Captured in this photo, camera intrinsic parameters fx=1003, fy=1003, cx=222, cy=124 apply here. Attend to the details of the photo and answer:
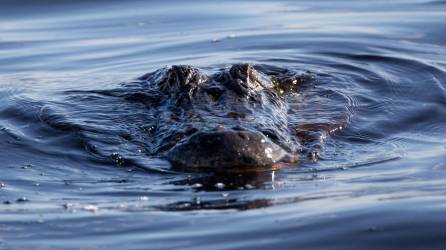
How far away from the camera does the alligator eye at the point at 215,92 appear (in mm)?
8695

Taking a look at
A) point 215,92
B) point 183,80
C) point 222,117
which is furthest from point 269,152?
point 183,80

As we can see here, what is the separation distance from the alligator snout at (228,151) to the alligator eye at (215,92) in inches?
50.3

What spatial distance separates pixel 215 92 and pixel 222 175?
181cm

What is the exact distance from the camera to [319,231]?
5543 millimetres

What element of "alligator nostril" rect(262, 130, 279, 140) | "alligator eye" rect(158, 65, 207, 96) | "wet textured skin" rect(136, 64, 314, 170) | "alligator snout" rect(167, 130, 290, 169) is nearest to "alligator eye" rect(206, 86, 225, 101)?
"wet textured skin" rect(136, 64, 314, 170)

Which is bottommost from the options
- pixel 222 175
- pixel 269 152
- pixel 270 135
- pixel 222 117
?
pixel 222 175

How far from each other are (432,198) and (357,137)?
7.06 feet

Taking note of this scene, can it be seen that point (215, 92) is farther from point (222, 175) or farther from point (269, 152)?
point (222, 175)

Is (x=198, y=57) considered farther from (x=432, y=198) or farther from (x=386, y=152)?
(x=432, y=198)

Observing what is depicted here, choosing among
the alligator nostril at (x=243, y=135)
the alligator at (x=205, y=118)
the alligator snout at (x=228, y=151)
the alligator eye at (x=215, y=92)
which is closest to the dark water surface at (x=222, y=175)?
the alligator at (x=205, y=118)

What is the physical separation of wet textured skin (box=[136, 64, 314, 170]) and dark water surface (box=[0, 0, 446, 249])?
0.17m

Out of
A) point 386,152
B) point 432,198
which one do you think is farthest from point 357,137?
point 432,198

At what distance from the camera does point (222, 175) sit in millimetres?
7062

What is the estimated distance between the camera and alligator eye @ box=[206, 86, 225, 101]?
870 cm
